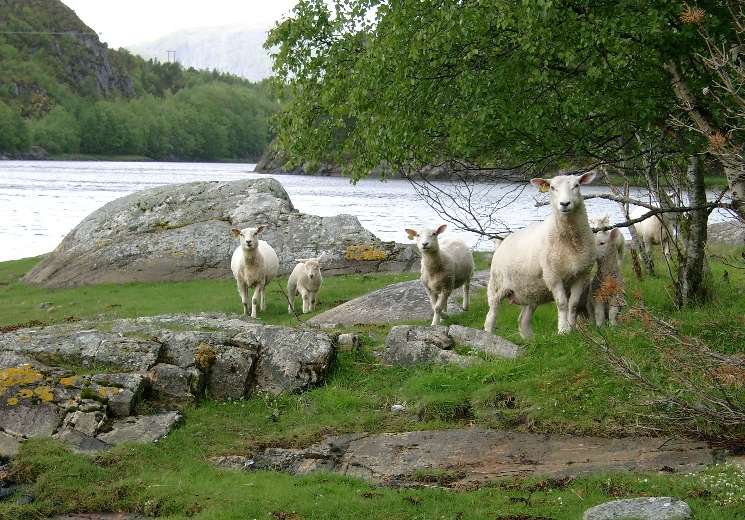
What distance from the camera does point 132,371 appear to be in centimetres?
1268

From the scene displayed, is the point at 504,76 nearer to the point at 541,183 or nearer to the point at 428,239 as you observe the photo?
the point at 541,183

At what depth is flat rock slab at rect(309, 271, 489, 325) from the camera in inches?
764

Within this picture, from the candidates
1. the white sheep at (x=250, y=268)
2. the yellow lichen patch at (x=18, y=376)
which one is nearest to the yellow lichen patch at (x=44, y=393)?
the yellow lichen patch at (x=18, y=376)

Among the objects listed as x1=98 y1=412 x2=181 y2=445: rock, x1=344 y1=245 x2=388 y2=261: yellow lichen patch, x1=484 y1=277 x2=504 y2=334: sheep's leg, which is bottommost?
x1=98 y1=412 x2=181 y2=445: rock

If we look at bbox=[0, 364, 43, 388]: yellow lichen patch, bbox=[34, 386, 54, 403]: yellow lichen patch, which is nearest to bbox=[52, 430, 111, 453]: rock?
bbox=[34, 386, 54, 403]: yellow lichen patch

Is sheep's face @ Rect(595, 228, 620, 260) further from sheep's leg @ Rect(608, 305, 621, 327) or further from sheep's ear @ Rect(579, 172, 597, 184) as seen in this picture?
sheep's ear @ Rect(579, 172, 597, 184)

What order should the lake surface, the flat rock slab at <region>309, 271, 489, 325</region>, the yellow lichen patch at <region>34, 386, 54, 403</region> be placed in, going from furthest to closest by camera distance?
the lake surface < the flat rock slab at <region>309, 271, 489, 325</region> < the yellow lichen patch at <region>34, 386, 54, 403</region>

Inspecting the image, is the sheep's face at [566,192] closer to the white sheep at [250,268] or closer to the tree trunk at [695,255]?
the tree trunk at [695,255]

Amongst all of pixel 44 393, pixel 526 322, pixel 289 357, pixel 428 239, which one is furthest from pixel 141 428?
pixel 428 239

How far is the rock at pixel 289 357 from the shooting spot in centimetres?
1316

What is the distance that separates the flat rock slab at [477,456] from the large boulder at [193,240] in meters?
17.5

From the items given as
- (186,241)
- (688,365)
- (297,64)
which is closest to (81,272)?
(186,241)

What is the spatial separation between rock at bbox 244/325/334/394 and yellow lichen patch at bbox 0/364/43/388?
9.65 ft

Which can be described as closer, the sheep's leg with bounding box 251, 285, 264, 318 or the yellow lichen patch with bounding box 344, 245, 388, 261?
the sheep's leg with bounding box 251, 285, 264, 318
